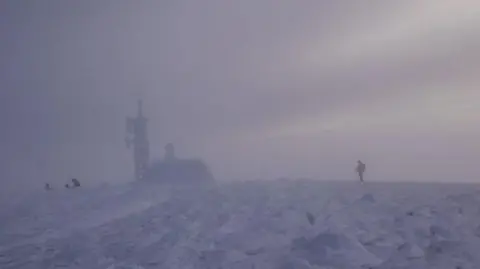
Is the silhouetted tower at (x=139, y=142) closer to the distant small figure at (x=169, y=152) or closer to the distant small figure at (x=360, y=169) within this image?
the distant small figure at (x=169, y=152)

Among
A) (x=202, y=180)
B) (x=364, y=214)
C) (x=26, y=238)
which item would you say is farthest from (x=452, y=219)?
(x=202, y=180)

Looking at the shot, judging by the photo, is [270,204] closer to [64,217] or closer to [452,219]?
[452,219]

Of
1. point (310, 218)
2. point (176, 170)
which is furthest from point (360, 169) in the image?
point (176, 170)

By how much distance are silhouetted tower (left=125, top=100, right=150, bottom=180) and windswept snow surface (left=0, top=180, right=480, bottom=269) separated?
5037 cm

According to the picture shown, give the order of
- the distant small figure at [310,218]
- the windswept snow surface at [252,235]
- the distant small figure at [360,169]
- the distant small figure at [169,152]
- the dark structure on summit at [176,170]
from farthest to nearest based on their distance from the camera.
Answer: the distant small figure at [169,152] → the dark structure on summit at [176,170] → the distant small figure at [360,169] → the distant small figure at [310,218] → the windswept snow surface at [252,235]

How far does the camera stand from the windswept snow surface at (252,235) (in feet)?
32.9

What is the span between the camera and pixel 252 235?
1152cm

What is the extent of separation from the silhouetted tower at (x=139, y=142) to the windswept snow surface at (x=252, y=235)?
165 ft

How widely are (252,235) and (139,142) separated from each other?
57.6 m

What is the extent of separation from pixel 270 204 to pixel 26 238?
735 cm

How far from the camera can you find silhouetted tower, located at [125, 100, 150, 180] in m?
66.4

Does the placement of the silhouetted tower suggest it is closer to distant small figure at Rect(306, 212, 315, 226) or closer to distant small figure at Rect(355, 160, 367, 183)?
distant small figure at Rect(355, 160, 367, 183)

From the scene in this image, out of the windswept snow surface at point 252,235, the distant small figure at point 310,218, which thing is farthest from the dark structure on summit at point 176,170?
the distant small figure at point 310,218

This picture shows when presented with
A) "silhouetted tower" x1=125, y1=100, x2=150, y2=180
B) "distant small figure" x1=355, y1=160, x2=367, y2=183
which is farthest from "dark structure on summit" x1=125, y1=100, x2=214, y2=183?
"distant small figure" x1=355, y1=160, x2=367, y2=183
